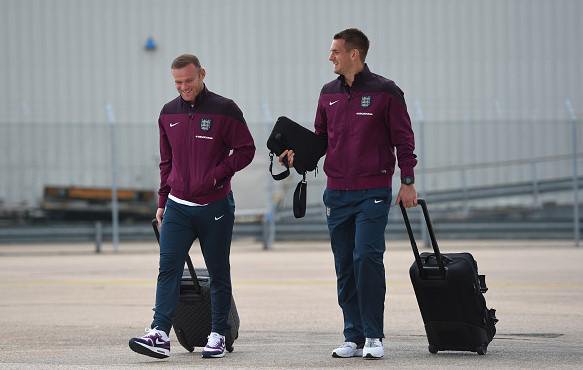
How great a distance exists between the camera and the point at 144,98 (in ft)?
81.9

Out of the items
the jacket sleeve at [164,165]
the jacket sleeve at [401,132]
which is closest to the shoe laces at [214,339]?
the jacket sleeve at [164,165]

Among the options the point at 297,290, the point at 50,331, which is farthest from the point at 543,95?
the point at 50,331

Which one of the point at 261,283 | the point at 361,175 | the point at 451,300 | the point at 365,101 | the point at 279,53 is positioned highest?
the point at 279,53

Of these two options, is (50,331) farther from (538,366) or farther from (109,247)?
(109,247)

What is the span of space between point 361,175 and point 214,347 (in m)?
1.16

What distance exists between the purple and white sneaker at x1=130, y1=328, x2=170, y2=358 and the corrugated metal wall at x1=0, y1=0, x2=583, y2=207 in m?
17.6

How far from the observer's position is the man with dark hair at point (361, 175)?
6.95 metres

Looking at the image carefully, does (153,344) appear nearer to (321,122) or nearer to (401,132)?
(321,122)

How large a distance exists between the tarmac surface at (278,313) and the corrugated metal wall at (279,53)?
7.06m

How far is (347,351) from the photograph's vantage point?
7.00m

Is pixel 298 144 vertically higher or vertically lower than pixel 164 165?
higher

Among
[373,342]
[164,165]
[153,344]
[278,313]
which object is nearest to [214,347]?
[153,344]

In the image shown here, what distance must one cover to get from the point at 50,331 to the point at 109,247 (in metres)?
12.0

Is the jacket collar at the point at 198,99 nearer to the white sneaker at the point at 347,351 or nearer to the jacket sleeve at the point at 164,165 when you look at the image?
the jacket sleeve at the point at 164,165
